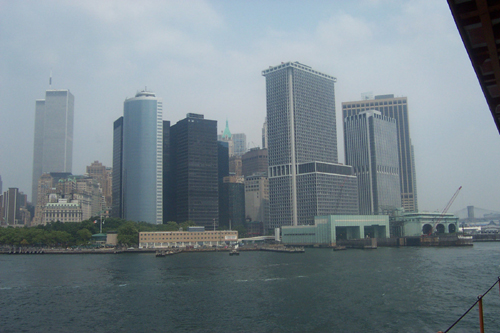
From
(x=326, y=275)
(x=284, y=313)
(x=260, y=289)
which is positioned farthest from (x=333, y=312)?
(x=326, y=275)

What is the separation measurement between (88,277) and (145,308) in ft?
139

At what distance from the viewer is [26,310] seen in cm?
6384

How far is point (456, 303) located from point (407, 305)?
7.02 meters

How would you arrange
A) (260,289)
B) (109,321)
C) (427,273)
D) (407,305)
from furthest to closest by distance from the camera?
(427,273) → (260,289) → (407,305) → (109,321)

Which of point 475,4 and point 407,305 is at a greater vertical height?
point 475,4

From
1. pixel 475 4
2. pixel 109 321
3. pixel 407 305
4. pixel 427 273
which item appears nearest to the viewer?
pixel 475 4

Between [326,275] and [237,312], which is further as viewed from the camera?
[326,275]

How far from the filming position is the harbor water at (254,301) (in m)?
53.1

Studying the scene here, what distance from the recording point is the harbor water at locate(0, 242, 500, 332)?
174ft

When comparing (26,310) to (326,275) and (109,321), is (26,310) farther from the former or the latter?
(326,275)

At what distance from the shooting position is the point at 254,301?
66.9m

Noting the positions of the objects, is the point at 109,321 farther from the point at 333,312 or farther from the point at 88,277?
the point at 88,277

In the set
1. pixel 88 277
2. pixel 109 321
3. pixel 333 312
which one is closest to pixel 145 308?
pixel 109 321

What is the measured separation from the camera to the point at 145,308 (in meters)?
63.7
